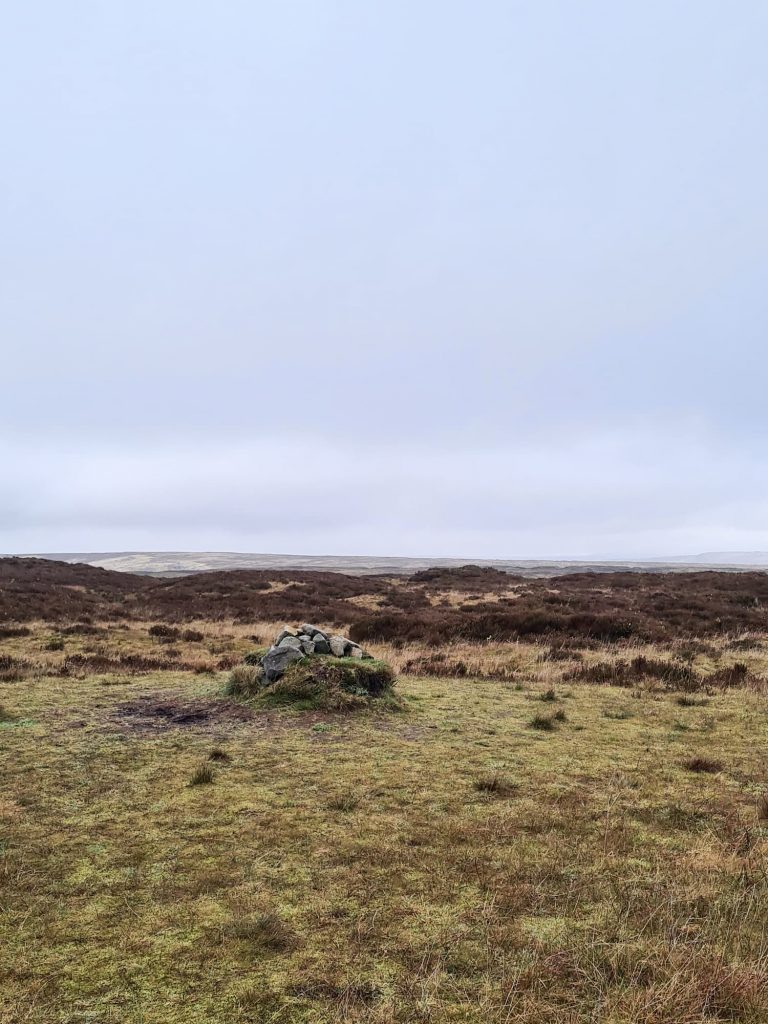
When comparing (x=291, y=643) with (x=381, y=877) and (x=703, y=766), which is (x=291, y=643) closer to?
(x=703, y=766)

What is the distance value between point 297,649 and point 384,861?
27.1ft

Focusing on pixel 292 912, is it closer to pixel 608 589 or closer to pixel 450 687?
pixel 450 687

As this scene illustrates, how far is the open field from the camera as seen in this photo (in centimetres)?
374

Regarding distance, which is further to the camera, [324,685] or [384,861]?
[324,685]

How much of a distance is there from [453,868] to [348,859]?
1.01 meters

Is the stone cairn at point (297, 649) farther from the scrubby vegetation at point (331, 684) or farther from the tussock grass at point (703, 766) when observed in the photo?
the tussock grass at point (703, 766)

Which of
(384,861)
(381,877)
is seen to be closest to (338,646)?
(384,861)

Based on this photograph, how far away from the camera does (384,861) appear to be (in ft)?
18.4

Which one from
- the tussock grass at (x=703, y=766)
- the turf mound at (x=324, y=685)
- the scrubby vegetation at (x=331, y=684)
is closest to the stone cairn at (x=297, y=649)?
the turf mound at (x=324, y=685)

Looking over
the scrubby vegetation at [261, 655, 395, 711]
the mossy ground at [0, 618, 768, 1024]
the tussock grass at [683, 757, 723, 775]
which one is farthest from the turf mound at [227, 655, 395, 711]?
the tussock grass at [683, 757, 723, 775]

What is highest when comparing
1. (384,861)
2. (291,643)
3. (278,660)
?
(291,643)

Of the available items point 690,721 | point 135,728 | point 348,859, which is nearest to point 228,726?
point 135,728

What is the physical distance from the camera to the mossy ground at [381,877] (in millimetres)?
3709

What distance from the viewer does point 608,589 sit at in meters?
43.6
